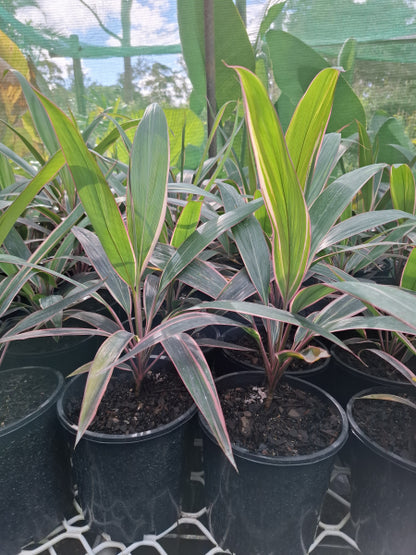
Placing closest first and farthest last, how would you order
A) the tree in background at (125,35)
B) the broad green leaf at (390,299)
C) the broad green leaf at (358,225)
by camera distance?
the broad green leaf at (390,299) < the broad green leaf at (358,225) < the tree in background at (125,35)

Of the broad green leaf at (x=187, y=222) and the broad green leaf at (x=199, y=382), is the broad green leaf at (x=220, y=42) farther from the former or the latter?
the broad green leaf at (x=199, y=382)

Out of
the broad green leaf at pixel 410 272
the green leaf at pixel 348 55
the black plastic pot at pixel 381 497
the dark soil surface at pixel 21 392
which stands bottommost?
the black plastic pot at pixel 381 497

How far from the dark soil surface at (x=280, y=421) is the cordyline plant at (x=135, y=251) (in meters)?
0.15

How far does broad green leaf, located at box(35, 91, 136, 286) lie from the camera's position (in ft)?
1.31

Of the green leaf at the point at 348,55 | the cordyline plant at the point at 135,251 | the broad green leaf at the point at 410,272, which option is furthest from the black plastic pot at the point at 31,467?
the green leaf at the point at 348,55

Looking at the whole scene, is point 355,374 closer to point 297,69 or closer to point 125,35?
point 297,69

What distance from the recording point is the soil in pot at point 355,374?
69 centimetres

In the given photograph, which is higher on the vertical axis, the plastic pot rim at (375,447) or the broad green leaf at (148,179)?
the broad green leaf at (148,179)

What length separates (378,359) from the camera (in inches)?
30.2

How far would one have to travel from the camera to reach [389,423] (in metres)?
0.58

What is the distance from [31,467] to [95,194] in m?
0.44

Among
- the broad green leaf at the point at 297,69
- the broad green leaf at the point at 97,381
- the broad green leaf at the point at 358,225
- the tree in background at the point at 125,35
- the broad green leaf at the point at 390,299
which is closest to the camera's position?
the broad green leaf at the point at 390,299

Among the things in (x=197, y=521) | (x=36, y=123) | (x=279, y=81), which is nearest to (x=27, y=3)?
(x=279, y=81)

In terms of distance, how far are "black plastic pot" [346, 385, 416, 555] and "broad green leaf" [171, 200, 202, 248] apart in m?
0.38
